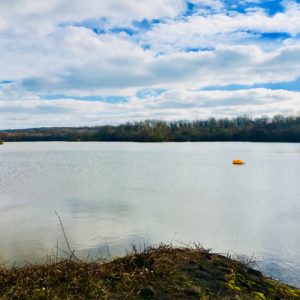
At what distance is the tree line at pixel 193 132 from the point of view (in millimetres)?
74500

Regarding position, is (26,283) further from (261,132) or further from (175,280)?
(261,132)

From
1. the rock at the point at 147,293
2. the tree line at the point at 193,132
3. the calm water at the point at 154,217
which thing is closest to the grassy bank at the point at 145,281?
the rock at the point at 147,293

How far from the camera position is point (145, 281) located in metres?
3.44

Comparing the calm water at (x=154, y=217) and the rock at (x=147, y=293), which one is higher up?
the rock at (x=147, y=293)

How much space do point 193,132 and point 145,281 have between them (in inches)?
3153

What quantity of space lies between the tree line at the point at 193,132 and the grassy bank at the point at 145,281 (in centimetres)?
6995

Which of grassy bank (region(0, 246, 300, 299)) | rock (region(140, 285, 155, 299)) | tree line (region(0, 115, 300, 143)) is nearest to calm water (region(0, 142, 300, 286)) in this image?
grassy bank (region(0, 246, 300, 299))

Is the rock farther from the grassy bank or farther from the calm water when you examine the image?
the calm water

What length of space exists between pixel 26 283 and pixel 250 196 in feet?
32.2

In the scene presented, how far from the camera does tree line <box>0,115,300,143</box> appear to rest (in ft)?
244

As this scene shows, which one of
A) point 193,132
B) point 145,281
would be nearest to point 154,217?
point 145,281

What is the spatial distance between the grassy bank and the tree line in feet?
229

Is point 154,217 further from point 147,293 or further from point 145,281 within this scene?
point 147,293

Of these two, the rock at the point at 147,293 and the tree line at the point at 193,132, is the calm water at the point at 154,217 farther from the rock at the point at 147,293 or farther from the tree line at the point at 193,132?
the tree line at the point at 193,132
